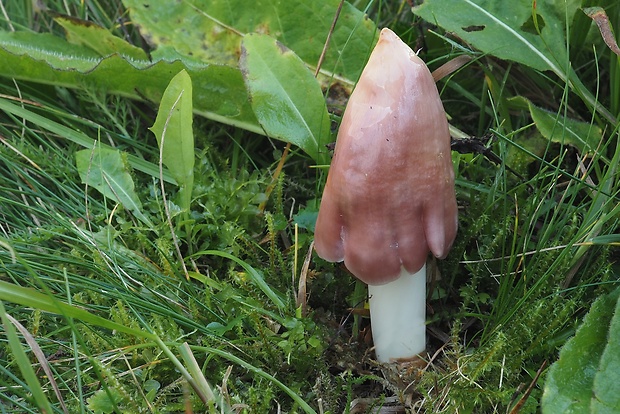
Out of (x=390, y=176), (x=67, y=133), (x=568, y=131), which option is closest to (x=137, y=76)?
(x=67, y=133)

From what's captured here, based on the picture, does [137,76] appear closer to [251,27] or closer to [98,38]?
[98,38]

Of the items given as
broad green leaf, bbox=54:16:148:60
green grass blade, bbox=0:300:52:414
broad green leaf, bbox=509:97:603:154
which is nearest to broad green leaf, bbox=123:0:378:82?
broad green leaf, bbox=54:16:148:60

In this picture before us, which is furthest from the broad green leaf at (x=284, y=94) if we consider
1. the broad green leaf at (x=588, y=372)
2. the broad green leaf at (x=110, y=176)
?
the broad green leaf at (x=588, y=372)

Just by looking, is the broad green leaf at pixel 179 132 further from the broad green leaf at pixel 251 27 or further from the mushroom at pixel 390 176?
the mushroom at pixel 390 176

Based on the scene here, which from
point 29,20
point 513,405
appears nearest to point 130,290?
point 513,405

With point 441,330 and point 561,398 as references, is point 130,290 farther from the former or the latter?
point 561,398

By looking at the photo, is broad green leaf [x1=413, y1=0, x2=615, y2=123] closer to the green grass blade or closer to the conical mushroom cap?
the conical mushroom cap
